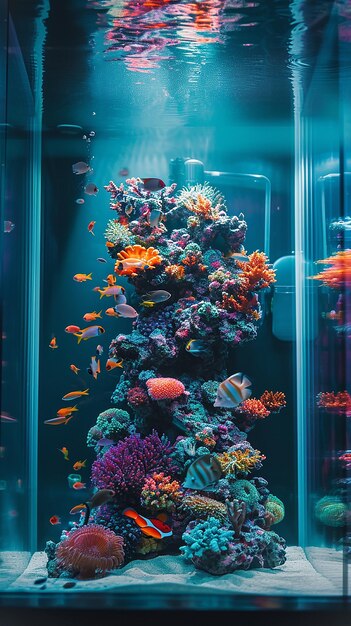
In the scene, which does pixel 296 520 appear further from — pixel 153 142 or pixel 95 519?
pixel 153 142

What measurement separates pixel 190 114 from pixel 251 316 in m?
2.83

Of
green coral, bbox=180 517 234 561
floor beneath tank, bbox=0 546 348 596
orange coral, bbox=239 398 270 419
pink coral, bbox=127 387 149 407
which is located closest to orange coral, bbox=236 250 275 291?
orange coral, bbox=239 398 270 419

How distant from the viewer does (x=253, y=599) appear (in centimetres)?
324

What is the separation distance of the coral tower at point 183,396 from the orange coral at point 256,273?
0.01 m

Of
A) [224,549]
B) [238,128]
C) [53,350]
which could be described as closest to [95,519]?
[224,549]

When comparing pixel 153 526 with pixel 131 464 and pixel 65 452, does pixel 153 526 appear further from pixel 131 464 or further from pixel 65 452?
pixel 65 452

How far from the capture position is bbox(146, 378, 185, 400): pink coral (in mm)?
5513

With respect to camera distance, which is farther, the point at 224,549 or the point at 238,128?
the point at 238,128

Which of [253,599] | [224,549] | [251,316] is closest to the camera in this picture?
[253,599]

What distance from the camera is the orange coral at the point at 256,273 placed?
604cm

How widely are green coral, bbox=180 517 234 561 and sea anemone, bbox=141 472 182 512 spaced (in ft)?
1.40

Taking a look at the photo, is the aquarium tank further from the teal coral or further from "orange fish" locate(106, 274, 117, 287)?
"orange fish" locate(106, 274, 117, 287)

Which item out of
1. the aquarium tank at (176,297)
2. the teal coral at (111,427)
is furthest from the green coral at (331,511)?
the teal coral at (111,427)

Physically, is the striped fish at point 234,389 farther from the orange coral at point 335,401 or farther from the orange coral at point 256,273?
the orange coral at point 256,273
